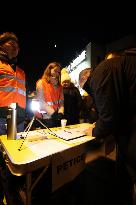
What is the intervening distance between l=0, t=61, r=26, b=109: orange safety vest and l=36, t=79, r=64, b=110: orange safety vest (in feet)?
1.85

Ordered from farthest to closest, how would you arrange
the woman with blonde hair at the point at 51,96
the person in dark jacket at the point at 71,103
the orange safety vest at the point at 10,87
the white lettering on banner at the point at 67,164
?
the person in dark jacket at the point at 71,103 → the woman with blonde hair at the point at 51,96 → the orange safety vest at the point at 10,87 → the white lettering on banner at the point at 67,164

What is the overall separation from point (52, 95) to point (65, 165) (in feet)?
5.20

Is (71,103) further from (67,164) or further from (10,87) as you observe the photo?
(67,164)

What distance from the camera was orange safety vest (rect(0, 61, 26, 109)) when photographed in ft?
7.01

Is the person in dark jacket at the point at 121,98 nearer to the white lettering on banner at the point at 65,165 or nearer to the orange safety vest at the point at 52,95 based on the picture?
the white lettering on banner at the point at 65,165

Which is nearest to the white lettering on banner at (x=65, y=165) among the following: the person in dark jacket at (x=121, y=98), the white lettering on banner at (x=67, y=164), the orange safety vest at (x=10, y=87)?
the white lettering on banner at (x=67, y=164)

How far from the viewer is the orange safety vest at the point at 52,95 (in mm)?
2893

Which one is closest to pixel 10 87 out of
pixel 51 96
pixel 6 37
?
pixel 6 37

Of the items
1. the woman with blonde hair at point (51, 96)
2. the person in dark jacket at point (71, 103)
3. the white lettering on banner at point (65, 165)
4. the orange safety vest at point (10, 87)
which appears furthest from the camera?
the person in dark jacket at point (71, 103)

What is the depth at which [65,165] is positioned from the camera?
5.24ft

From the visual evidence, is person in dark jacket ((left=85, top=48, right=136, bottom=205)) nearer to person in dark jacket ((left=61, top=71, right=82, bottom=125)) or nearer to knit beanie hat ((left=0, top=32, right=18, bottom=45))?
knit beanie hat ((left=0, top=32, right=18, bottom=45))

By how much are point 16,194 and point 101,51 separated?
818cm

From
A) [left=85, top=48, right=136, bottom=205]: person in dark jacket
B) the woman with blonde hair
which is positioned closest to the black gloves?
the woman with blonde hair

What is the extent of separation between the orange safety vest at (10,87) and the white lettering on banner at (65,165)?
1.12 meters
